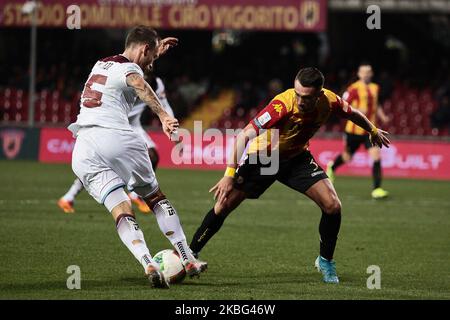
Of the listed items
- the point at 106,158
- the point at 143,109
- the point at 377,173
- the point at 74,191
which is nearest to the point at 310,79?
the point at 106,158

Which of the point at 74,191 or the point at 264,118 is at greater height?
the point at 264,118

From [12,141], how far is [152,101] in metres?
18.9

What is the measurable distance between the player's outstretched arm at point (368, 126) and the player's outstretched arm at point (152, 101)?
2.00 m

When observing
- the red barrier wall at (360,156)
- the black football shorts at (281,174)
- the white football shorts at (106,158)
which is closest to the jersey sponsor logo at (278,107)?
the black football shorts at (281,174)

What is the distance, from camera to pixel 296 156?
955 centimetres

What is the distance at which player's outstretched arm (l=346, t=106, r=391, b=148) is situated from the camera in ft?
30.9

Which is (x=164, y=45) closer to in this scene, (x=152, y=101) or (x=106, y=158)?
(x=152, y=101)

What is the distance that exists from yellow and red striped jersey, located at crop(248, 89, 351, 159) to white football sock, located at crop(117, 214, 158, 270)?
1450 millimetres

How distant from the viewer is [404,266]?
10.5 m

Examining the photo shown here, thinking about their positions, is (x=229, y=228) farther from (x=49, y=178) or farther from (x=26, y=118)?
(x=26, y=118)

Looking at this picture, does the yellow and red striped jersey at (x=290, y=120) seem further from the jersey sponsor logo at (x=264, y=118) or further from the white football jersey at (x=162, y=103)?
the white football jersey at (x=162, y=103)

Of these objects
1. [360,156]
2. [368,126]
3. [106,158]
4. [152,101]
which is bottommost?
[360,156]

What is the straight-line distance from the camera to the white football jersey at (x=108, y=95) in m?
8.57
